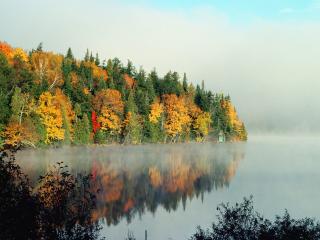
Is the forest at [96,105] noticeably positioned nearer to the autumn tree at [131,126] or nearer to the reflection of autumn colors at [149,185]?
the autumn tree at [131,126]

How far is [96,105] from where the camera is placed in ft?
314

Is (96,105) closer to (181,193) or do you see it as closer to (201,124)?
(201,124)

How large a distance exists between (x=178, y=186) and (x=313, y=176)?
49.6 feet

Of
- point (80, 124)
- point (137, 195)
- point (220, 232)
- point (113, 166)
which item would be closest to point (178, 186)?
point (137, 195)

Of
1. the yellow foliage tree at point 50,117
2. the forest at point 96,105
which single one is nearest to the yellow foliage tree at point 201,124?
the forest at point 96,105

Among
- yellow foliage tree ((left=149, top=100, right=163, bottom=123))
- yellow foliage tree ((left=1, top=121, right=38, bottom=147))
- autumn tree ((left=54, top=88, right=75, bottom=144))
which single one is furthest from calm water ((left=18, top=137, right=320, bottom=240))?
yellow foliage tree ((left=149, top=100, right=163, bottom=123))

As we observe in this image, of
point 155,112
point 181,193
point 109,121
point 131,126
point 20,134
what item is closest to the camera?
point 181,193

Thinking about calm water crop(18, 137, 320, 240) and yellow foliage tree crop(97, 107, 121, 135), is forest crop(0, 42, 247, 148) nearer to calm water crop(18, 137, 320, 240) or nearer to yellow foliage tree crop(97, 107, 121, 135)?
yellow foliage tree crop(97, 107, 121, 135)

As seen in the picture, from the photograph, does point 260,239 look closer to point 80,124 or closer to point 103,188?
point 103,188

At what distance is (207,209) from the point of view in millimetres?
28391

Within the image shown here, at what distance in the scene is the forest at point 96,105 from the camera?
70.0 metres

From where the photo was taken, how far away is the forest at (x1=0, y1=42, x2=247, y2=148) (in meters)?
70.0

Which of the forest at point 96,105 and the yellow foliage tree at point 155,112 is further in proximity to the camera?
the yellow foliage tree at point 155,112

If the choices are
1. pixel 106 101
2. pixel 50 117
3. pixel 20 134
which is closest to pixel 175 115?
pixel 106 101
